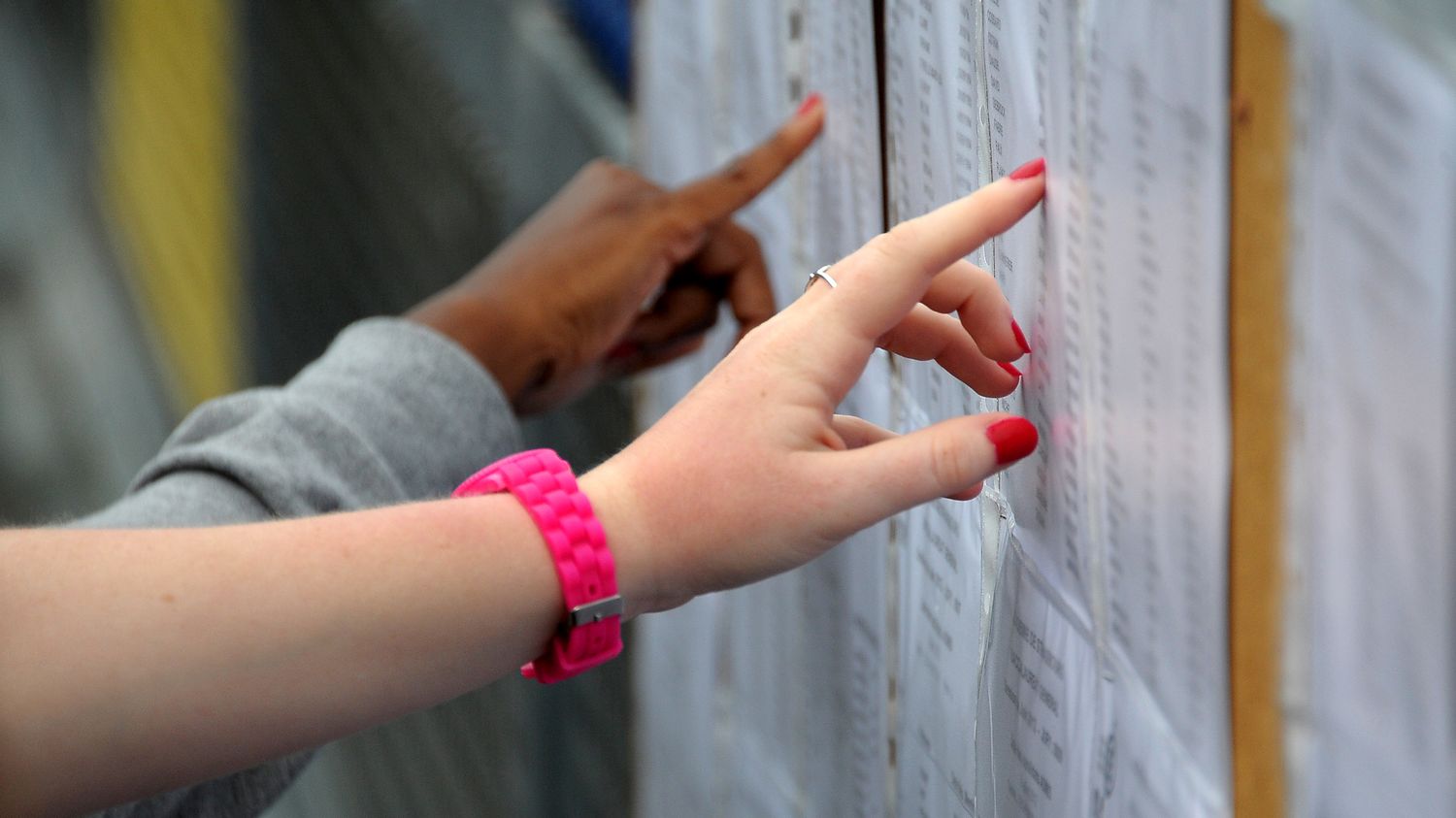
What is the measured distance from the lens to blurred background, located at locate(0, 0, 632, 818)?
1.48m

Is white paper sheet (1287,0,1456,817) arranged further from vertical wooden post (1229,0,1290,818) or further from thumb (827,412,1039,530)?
thumb (827,412,1039,530)

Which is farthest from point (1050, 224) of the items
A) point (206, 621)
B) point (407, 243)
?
point (407, 243)

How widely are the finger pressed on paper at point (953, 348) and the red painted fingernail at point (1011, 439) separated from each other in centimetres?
7

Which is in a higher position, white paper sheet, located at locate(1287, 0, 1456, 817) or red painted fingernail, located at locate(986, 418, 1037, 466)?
white paper sheet, located at locate(1287, 0, 1456, 817)

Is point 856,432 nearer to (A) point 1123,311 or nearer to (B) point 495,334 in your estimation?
(A) point 1123,311

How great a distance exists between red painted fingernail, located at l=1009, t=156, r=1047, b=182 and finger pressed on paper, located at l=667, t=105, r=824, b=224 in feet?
1.07

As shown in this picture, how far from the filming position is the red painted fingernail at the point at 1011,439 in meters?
0.53

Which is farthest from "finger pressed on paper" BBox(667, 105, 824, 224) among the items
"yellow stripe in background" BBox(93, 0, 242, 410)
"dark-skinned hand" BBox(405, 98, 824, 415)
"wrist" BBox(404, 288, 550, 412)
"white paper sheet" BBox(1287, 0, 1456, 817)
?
"yellow stripe in background" BBox(93, 0, 242, 410)

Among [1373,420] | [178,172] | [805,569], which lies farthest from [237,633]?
[178,172]

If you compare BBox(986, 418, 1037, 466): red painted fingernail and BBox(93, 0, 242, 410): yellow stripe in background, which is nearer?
BBox(986, 418, 1037, 466): red painted fingernail

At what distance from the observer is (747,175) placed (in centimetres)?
91

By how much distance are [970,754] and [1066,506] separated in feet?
0.63

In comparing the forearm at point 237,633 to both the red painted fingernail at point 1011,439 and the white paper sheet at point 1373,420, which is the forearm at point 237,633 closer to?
the red painted fingernail at point 1011,439

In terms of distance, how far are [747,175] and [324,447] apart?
1.03 ft
